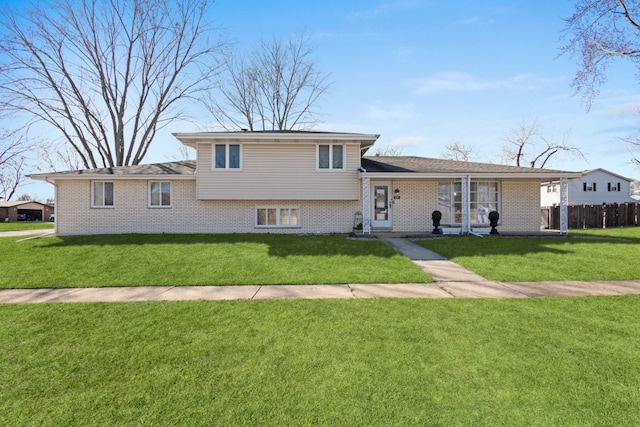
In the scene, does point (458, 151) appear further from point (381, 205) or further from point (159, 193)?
point (159, 193)

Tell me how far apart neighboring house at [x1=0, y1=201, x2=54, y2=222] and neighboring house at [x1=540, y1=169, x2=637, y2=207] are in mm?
66932

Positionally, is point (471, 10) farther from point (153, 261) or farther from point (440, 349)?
point (153, 261)

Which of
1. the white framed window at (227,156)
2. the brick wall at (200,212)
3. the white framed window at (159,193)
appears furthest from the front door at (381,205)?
the white framed window at (159,193)

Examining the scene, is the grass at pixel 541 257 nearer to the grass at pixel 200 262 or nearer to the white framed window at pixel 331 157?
the grass at pixel 200 262

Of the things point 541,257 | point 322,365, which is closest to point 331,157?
point 541,257

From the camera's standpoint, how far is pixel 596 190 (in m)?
36.7

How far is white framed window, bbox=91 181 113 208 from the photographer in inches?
571

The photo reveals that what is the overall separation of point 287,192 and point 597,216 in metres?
20.3

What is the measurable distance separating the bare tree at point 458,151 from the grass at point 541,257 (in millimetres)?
32554

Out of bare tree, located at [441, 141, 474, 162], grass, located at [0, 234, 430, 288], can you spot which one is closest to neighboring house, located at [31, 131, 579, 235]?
grass, located at [0, 234, 430, 288]

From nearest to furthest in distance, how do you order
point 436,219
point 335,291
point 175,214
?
point 335,291 < point 436,219 < point 175,214

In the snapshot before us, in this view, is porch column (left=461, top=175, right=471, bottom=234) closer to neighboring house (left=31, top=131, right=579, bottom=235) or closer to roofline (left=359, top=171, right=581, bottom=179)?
neighboring house (left=31, top=131, right=579, bottom=235)

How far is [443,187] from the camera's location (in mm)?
14914

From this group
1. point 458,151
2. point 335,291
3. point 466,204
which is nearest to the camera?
point 335,291
